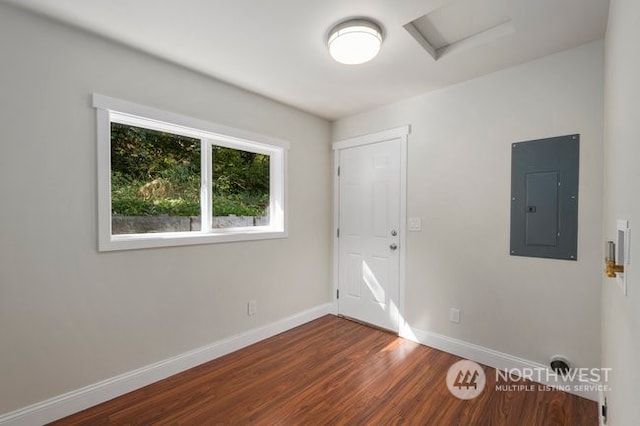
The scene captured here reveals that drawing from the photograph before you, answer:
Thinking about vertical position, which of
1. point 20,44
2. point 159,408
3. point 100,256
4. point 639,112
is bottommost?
point 159,408

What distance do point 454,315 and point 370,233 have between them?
1.13 meters

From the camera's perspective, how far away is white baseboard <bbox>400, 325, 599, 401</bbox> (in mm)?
1944

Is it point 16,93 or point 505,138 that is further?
point 505,138

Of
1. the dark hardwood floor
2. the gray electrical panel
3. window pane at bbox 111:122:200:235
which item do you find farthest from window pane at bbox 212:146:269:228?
the gray electrical panel

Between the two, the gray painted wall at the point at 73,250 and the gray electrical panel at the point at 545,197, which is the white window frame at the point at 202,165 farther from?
the gray electrical panel at the point at 545,197

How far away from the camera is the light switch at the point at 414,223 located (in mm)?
2768

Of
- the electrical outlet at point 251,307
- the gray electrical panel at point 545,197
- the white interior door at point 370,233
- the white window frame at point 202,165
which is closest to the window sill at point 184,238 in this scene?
the white window frame at point 202,165

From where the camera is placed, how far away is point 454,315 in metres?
2.53

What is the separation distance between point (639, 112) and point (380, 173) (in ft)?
7.71

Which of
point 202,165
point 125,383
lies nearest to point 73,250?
point 125,383

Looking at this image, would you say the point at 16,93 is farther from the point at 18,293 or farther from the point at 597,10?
the point at 597,10

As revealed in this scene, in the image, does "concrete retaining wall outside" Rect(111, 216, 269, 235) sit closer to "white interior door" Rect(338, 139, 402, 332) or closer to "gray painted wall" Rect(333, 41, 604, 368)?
"white interior door" Rect(338, 139, 402, 332)

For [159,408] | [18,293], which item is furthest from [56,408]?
[18,293]

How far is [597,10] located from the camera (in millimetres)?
1606
